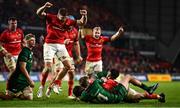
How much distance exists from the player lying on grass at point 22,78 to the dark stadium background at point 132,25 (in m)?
20.8

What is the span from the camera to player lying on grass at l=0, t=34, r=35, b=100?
13883 millimetres

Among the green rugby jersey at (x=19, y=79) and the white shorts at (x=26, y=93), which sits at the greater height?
the green rugby jersey at (x=19, y=79)

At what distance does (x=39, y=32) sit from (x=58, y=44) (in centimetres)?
2111

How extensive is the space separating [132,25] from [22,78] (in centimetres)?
3467

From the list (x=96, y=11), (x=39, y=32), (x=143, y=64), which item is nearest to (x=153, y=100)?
(x=39, y=32)

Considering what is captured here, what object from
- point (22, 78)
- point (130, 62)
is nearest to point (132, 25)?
point (130, 62)

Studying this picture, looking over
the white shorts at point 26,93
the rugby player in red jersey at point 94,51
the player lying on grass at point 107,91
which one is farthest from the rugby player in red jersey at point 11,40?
the player lying on grass at point 107,91

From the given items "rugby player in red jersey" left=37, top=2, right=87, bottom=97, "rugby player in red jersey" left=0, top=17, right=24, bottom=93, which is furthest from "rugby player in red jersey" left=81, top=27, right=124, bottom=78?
"rugby player in red jersey" left=37, top=2, right=87, bottom=97

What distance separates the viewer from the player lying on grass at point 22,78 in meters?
13.9

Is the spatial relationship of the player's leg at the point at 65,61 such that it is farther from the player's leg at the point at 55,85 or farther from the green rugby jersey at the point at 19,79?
the green rugby jersey at the point at 19,79

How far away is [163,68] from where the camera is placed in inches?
1714

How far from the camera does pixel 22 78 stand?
14336 millimetres

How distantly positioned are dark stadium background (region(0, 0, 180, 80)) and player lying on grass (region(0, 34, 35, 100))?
20755mm

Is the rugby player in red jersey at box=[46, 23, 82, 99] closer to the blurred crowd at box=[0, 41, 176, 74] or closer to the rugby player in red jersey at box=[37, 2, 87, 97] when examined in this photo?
the rugby player in red jersey at box=[37, 2, 87, 97]
